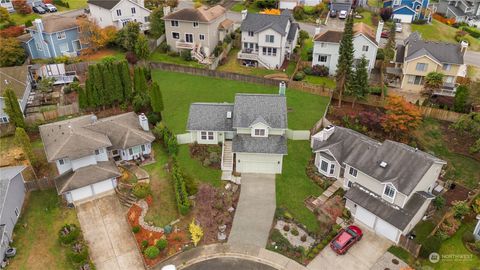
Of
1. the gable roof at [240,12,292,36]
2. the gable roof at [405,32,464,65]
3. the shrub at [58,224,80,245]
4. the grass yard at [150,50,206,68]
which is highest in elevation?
the gable roof at [240,12,292,36]

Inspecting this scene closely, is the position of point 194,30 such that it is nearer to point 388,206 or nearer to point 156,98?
point 156,98

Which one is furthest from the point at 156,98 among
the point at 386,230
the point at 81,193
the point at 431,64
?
the point at 431,64

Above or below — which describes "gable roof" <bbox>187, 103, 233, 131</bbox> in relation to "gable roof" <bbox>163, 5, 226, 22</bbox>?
below

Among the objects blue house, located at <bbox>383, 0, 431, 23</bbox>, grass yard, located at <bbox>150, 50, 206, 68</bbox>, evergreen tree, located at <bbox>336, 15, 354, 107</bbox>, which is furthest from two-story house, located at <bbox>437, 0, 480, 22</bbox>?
grass yard, located at <bbox>150, 50, 206, 68</bbox>

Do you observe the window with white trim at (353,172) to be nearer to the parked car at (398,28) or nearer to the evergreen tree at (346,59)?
the evergreen tree at (346,59)

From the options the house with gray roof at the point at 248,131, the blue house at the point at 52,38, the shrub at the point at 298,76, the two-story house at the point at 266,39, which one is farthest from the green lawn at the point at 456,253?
the blue house at the point at 52,38

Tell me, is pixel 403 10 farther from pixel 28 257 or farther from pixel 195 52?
pixel 28 257

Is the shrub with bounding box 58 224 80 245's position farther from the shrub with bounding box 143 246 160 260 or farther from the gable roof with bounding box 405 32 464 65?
the gable roof with bounding box 405 32 464 65
